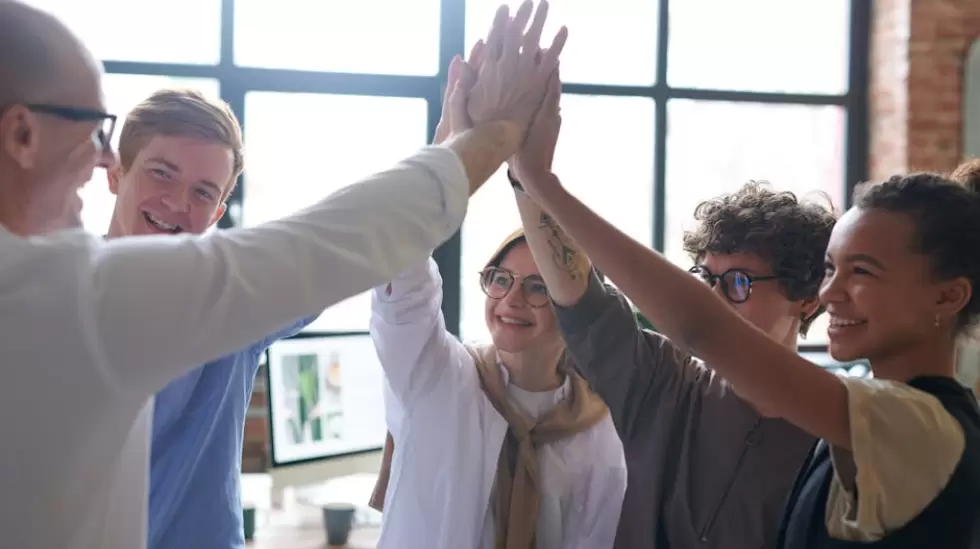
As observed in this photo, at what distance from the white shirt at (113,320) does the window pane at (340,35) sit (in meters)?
2.58

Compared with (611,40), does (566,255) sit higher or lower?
lower

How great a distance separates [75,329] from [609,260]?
2.04 feet

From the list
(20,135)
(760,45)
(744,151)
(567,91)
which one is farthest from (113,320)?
(760,45)

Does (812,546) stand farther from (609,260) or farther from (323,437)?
(323,437)

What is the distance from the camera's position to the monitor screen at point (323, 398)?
232 centimetres

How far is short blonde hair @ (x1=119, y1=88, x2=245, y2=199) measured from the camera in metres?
1.35

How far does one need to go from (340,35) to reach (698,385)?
2416 millimetres

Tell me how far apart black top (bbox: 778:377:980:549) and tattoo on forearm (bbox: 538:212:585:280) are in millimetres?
442

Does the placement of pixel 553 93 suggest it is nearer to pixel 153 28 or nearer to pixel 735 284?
pixel 735 284

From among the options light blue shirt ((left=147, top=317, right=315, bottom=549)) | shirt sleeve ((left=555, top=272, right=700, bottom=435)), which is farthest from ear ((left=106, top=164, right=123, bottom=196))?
shirt sleeve ((left=555, top=272, right=700, bottom=435))

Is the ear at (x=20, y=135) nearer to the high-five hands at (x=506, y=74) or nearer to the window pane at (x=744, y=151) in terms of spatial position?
the high-five hands at (x=506, y=74)

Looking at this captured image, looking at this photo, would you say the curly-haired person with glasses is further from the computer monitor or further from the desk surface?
the desk surface

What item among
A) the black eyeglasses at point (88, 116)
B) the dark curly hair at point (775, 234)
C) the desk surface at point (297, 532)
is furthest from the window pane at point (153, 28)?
the black eyeglasses at point (88, 116)

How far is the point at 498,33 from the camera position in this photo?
1235 mm
